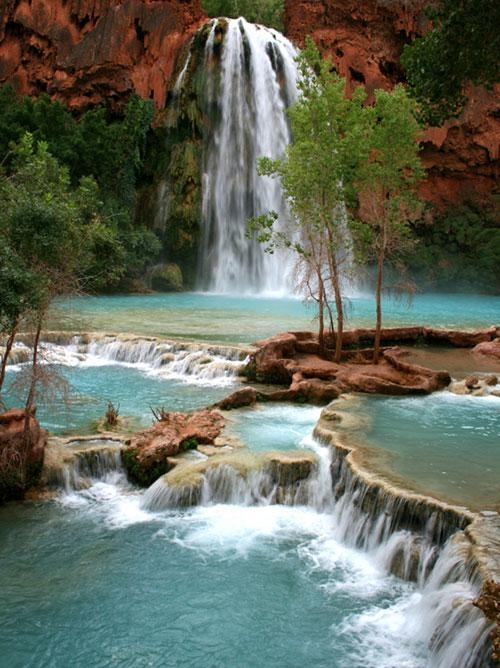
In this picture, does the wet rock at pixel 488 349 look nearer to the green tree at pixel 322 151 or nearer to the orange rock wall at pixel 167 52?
the green tree at pixel 322 151

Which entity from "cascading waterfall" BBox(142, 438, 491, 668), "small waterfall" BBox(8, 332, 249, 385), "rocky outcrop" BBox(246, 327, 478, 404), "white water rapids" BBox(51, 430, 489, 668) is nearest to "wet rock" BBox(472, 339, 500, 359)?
"rocky outcrop" BBox(246, 327, 478, 404)

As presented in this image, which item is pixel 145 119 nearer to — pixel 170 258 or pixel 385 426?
pixel 170 258

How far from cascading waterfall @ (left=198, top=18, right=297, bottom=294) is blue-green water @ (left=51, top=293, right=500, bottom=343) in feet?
9.94

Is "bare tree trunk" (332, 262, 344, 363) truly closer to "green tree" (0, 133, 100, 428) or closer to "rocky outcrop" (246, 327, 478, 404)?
"rocky outcrop" (246, 327, 478, 404)

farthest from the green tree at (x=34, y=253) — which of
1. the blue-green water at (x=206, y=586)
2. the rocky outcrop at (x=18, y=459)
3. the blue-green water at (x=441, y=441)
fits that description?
the blue-green water at (x=441, y=441)

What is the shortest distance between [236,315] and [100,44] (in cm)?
2203

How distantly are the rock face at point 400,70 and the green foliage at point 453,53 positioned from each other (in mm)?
34517

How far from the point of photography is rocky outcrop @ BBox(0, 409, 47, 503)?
393 inches

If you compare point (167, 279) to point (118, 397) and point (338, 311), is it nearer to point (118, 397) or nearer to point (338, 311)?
point (338, 311)

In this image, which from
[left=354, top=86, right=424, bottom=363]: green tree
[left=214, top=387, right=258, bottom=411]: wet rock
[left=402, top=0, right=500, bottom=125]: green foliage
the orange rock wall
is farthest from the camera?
the orange rock wall

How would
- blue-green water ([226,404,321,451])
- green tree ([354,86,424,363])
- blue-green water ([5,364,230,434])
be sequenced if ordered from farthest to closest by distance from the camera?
green tree ([354,86,424,363]) → blue-green water ([5,364,230,434]) → blue-green water ([226,404,321,451])

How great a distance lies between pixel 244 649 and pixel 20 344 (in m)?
15.7

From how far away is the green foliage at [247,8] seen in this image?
55.0m

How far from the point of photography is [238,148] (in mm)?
39719
